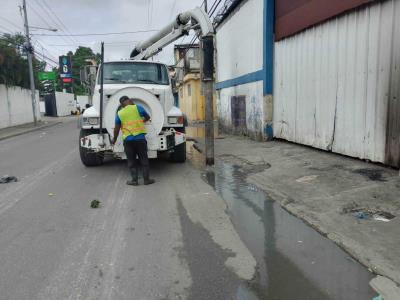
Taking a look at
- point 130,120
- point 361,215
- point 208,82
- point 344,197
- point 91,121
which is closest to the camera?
point 361,215

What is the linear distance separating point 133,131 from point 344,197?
3918mm

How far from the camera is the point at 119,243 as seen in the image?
14.7ft

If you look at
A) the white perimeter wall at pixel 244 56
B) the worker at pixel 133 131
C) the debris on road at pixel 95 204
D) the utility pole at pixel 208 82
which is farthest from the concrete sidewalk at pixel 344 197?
the white perimeter wall at pixel 244 56

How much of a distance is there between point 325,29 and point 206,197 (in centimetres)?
526

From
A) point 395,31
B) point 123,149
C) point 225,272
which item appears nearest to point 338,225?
point 225,272

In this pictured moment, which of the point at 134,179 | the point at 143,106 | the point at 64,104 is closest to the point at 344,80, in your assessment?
the point at 143,106

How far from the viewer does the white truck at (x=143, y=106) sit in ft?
26.1

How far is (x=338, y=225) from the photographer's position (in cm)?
477

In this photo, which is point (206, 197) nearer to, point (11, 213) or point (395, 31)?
point (11, 213)

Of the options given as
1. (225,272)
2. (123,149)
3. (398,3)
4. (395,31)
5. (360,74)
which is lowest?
(225,272)

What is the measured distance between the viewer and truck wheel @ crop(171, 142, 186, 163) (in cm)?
940

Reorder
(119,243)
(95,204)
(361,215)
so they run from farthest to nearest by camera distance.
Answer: (95,204) → (361,215) → (119,243)

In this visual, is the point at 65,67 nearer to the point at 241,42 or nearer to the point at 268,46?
the point at 241,42

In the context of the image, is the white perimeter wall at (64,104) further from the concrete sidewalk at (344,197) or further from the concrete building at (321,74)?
the concrete sidewalk at (344,197)
